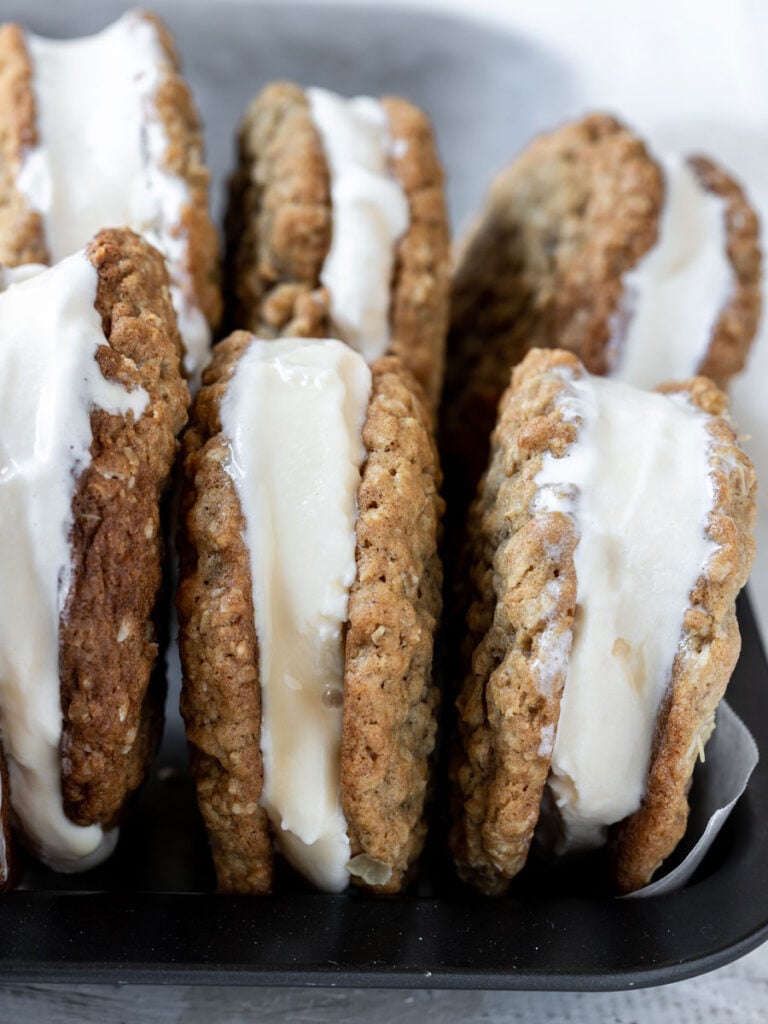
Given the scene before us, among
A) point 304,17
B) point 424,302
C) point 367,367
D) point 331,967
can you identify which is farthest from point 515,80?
point 331,967

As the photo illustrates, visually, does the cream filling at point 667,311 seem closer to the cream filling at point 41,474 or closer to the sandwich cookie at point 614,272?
the sandwich cookie at point 614,272

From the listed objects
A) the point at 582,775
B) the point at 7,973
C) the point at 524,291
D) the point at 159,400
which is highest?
the point at 159,400

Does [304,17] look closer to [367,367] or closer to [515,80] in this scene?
[515,80]

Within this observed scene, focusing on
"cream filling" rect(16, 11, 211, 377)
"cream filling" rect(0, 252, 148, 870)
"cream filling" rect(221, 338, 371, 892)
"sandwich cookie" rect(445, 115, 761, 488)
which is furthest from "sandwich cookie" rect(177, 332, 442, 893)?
"sandwich cookie" rect(445, 115, 761, 488)

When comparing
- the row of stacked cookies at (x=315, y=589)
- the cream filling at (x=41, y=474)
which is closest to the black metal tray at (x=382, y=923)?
the row of stacked cookies at (x=315, y=589)

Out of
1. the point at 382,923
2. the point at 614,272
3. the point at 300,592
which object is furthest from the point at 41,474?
the point at 614,272

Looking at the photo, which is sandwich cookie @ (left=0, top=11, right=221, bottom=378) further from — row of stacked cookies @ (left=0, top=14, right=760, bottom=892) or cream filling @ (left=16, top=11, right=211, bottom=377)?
row of stacked cookies @ (left=0, top=14, right=760, bottom=892)
